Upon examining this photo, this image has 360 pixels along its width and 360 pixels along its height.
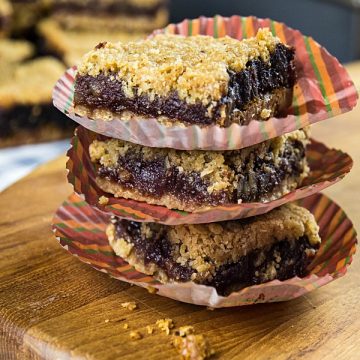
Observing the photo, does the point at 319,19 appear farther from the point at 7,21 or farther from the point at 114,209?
the point at 114,209

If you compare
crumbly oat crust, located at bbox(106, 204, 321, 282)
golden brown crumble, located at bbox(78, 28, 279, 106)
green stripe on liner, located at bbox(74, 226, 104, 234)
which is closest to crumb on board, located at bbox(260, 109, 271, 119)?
golden brown crumble, located at bbox(78, 28, 279, 106)

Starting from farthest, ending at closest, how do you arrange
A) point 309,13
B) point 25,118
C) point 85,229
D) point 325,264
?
1. point 309,13
2. point 25,118
3. point 85,229
4. point 325,264

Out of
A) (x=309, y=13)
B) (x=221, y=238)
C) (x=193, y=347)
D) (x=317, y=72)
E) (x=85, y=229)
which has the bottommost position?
(x=309, y=13)

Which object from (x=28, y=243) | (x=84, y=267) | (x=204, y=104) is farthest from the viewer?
(x=28, y=243)

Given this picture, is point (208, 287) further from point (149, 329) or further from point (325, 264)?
point (325, 264)

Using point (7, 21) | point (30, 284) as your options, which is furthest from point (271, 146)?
point (7, 21)

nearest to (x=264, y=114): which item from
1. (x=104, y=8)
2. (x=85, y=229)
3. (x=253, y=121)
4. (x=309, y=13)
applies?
(x=253, y=121)
